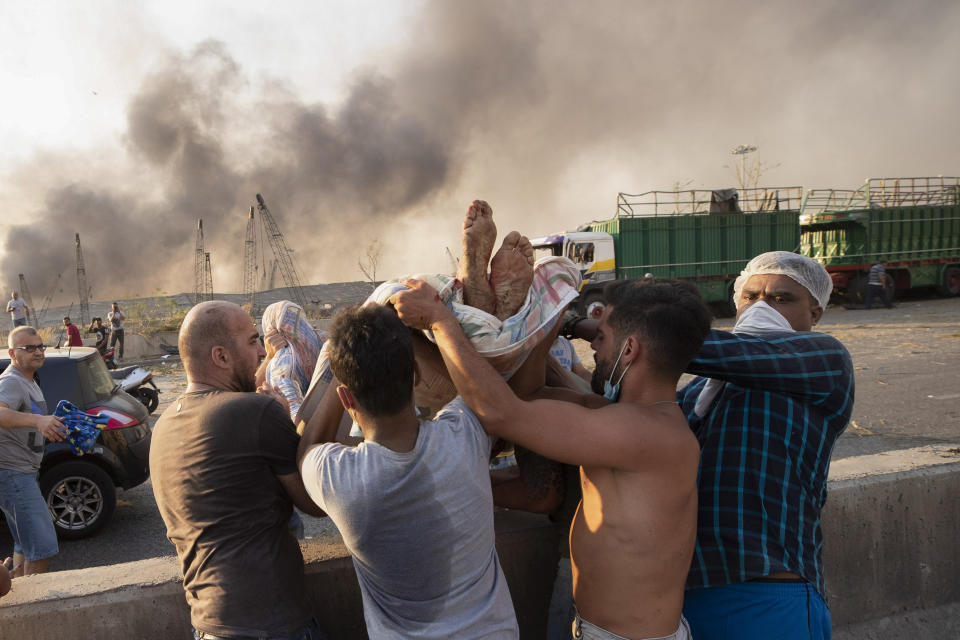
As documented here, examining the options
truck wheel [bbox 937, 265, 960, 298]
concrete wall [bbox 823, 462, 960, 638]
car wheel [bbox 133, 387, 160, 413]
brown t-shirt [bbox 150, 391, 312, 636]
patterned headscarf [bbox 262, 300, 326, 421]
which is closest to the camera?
brown t-shirt [bbox 150, 391, 312, 636]

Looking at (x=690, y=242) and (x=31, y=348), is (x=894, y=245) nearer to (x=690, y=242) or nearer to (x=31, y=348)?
(x=690, y=242)

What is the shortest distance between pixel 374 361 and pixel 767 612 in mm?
1322

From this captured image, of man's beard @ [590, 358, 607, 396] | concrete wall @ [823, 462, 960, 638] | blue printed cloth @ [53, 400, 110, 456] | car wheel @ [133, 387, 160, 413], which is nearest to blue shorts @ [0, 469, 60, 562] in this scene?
blue printed cloth @ [53, 400, 110, 456]

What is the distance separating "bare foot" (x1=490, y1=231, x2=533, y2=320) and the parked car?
443cm

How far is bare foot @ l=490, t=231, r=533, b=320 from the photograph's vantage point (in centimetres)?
191

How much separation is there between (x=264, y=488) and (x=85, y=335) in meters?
21.3

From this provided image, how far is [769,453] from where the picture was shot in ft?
5.80

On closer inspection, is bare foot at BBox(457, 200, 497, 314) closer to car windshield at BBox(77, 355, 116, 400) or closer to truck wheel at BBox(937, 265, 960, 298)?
car windshield at BBox(77, 355, 116, 400)

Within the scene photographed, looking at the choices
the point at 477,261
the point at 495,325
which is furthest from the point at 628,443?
the point at 477,261

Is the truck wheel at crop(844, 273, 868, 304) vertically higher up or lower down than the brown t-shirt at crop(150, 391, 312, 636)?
lower down

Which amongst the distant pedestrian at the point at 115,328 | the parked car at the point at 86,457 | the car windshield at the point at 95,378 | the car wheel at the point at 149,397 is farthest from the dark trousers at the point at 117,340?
the parked car at the point at 86,457

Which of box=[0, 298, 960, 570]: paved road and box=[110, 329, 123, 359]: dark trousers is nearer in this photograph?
box=[0, 298, 960, 570]: paved road

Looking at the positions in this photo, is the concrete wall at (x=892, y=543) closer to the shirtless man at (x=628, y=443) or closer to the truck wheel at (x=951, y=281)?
the shirtless man at (x=628, y=443)

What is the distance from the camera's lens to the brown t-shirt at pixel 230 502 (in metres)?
1.71
